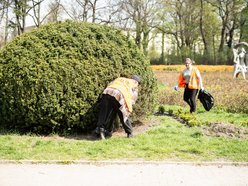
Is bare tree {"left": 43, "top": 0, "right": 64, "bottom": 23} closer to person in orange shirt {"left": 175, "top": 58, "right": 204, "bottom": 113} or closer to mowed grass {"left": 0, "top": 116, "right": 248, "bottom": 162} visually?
person in orange shirt {"left": 175, "top": 58, "right": 204, "bottom": 113}

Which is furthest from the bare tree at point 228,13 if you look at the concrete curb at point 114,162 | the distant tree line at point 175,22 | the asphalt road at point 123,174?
the asphalt road at point 123,174

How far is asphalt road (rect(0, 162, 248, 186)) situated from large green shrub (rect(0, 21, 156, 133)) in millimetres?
2426

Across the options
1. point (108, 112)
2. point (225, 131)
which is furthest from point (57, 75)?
point (225, 131)

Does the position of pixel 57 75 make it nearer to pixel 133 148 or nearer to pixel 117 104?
pixel 117 104

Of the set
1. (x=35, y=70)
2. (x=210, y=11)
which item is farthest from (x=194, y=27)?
(x=35, y=70)

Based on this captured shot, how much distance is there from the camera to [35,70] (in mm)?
9070

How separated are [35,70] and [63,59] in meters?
0.70

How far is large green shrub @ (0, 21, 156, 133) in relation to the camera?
29.6 ft

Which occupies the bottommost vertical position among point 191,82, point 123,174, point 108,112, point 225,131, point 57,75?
point 123,174

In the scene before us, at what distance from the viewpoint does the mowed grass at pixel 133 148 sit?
289 inches

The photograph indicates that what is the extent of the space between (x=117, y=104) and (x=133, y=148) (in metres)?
1.22

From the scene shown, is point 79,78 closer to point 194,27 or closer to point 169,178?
point 169,178

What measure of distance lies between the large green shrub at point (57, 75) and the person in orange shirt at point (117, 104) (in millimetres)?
451

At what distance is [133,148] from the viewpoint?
795 cm
